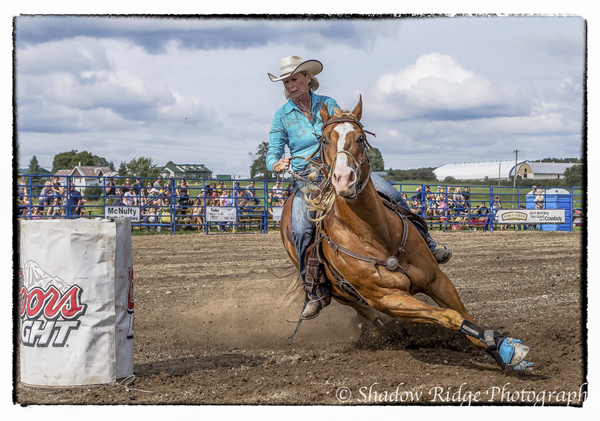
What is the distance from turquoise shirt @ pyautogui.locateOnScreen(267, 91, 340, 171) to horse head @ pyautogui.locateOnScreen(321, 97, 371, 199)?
88 cm

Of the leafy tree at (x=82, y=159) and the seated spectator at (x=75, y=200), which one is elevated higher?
the leafy tree at (x=82, y=159)

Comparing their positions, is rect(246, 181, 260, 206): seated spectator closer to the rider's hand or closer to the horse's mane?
the rider's hand

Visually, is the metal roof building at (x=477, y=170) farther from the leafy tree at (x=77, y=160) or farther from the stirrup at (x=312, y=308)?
the stirrup at (x=312, y=308)

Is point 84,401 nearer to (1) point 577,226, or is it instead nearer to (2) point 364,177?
(2) point 364,177

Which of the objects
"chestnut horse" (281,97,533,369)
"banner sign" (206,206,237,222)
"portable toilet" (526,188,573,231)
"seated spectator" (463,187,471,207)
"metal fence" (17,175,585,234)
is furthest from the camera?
"portable toilet" (526,188,573,231)

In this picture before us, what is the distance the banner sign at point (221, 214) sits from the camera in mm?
18781

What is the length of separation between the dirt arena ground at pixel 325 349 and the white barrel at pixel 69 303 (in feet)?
0.53

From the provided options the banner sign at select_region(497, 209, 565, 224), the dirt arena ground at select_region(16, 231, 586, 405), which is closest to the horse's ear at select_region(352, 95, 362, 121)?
the dirt arena ground at select_region(16, 231, 586, 405)

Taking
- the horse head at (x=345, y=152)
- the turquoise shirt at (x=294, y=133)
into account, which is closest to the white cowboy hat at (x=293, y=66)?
the turquoise shirt at (x=294, y=133)

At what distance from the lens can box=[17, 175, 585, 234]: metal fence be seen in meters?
16.6

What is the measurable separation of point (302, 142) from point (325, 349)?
6.66 ft

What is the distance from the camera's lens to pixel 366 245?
14.6 feet

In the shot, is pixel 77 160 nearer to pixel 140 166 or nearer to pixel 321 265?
pixel 140 166

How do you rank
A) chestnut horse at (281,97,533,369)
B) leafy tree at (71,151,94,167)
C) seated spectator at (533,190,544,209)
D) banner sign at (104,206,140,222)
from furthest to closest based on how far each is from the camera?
leafy tree at (71,151,94,167), seated spectator at (533,190,544,209), banner sign at (104,206,140,222), chestnut horse at (281,97,533,369)
